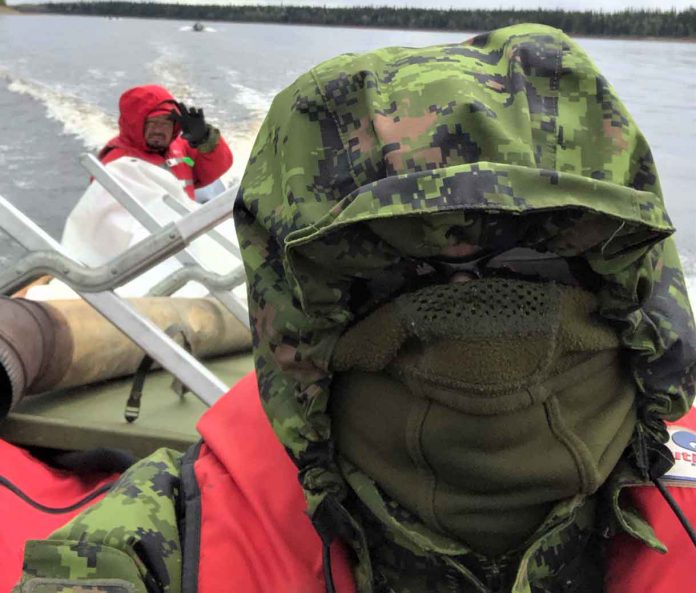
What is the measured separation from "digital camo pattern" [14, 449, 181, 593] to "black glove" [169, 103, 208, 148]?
133 inches

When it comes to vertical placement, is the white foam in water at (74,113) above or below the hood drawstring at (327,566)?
below

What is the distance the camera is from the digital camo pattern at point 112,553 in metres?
0.66

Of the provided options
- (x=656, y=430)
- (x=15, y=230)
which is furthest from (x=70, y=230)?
(x=656, y=430)

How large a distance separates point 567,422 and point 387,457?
144mm

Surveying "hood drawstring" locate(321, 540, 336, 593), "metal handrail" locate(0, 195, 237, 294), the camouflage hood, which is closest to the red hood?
"metal handrail" locate(0, 195, 237, 294)

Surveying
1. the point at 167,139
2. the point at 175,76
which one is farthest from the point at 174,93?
the point at 167,139

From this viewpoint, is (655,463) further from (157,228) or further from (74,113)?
(74,113)

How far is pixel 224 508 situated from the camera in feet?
2.50

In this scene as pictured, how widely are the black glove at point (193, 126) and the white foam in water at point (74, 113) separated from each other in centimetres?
269

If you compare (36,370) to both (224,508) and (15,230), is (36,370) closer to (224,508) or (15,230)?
(15,230)

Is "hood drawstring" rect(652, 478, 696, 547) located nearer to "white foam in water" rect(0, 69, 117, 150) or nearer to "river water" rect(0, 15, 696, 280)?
"river water" rect(0, 15, 696, 280)

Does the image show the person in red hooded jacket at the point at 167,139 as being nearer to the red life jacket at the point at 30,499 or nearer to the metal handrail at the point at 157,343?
the metal handrail at the point at 157,343

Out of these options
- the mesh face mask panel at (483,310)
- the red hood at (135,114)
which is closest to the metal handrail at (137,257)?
the mesh face mask panel at (483,310)

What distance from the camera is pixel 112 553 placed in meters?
0.66
